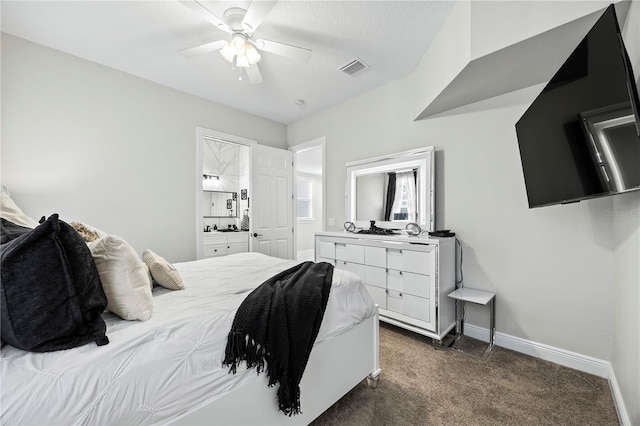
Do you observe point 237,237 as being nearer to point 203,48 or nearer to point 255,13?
point 203,48

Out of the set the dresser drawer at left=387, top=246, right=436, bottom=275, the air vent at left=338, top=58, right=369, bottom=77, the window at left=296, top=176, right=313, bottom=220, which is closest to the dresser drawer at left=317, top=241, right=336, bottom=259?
the dresser drawer at left=387, top=246, right=436, bottom=275

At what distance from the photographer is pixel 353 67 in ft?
9.41

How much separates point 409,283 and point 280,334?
5.59 feet

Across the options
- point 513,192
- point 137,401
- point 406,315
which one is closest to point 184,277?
point 137,401

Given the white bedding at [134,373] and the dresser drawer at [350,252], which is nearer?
the white bedding at [134,373]

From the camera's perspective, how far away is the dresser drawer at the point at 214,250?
3.61 m

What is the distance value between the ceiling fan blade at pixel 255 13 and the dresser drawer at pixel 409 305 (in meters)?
2.59

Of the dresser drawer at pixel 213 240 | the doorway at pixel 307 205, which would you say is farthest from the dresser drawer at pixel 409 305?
the doorway at pixel 307 205

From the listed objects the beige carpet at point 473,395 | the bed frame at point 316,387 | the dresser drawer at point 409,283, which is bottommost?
the beige carpet at point 473,395

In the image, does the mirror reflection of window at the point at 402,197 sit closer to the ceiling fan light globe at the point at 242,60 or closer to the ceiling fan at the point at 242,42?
the ceiling fan at the point at 242,42

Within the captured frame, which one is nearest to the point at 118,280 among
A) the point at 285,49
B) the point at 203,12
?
the point at 203,12

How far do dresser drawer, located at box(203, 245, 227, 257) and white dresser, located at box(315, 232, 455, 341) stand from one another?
191 centimetres

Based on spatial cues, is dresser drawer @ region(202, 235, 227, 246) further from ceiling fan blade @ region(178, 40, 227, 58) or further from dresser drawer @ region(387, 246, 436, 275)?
dresser drawer @ region(387, 246, 436, 275)

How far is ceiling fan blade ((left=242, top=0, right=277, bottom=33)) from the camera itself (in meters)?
1.64
